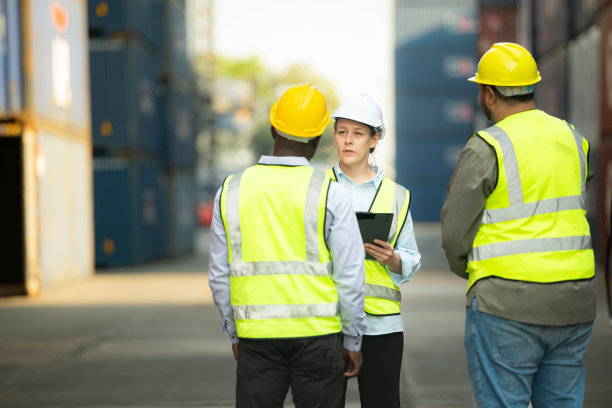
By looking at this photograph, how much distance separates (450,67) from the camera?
49.2 meters

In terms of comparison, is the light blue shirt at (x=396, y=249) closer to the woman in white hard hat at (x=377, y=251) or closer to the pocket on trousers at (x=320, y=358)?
the woman in white hard hat at (x=377, y=251)

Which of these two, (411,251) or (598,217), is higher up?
(411,251)

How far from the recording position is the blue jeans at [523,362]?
310 centimetres

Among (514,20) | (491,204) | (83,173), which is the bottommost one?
(83,173)

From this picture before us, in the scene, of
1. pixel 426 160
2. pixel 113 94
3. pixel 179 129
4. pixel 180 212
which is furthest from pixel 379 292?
pixel 426 160

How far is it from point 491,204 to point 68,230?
13.3 meters

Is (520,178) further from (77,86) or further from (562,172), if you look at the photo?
(77,86)

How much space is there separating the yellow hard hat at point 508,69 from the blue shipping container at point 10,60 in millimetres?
10717

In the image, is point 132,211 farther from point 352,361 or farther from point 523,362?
point 523,362

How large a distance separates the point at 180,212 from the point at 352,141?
2211 cm

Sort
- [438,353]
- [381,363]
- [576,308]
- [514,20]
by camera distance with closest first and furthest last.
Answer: [576,308] < [381,363] < [438,353] < [514,20]

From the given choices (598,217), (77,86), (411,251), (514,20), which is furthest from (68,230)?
(514,20)

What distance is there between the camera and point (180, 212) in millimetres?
25547

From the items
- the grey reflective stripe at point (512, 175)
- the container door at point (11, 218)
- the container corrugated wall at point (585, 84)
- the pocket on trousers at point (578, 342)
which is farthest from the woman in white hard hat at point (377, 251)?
the container corrugated wall at point (585, 84)
